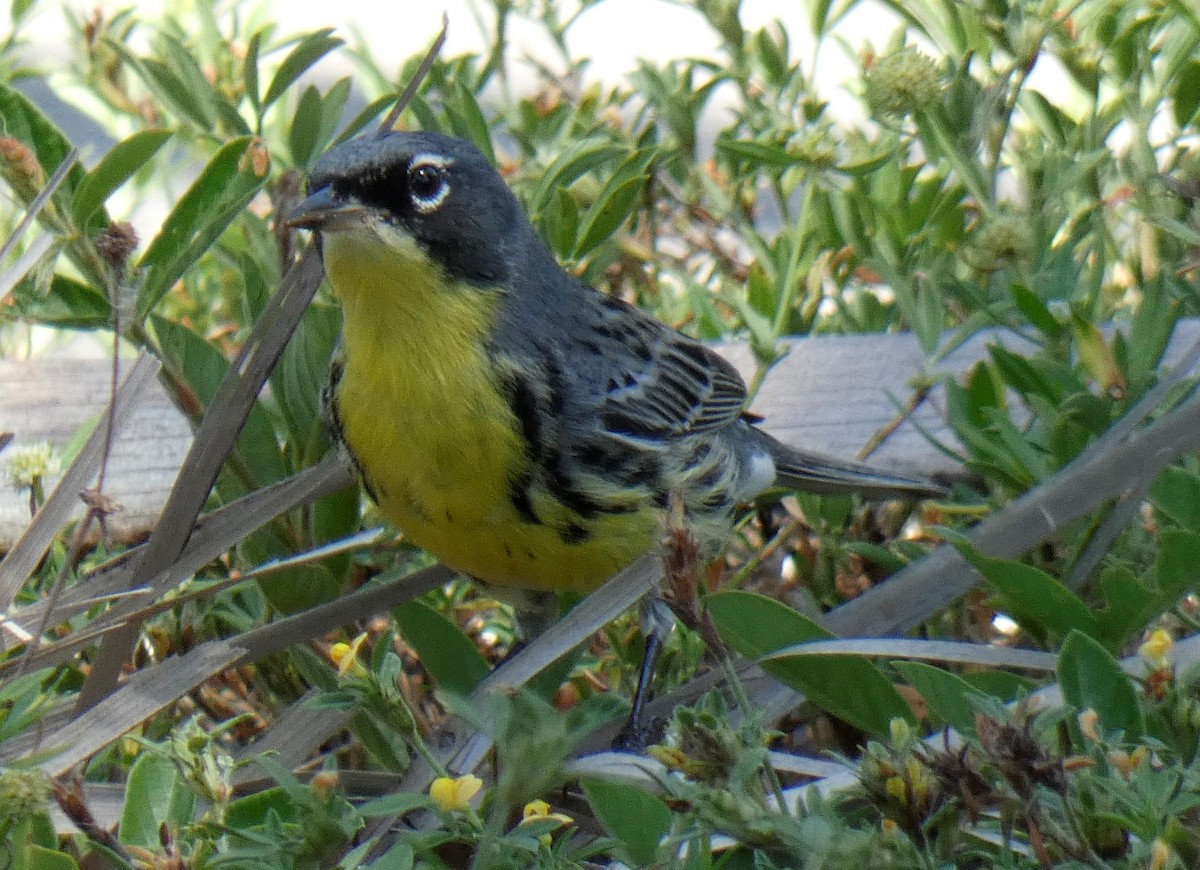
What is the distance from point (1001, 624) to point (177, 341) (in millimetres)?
1520

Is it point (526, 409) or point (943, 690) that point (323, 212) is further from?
point (943, 690)

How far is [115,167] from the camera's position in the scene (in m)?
2.55

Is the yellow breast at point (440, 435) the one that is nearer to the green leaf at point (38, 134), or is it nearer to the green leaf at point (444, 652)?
the green leaf at point (444, 652)

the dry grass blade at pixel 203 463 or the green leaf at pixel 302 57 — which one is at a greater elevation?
the green leaf at pixel 302 57

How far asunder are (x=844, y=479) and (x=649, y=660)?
71cm

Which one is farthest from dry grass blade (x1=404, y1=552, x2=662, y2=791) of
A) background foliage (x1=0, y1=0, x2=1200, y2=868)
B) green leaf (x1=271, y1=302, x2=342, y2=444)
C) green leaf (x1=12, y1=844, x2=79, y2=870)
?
green leaf (x1=271, y1=302, x2=342, y2=444)

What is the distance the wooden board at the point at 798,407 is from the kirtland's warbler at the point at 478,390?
189 mm

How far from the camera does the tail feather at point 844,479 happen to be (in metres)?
3.32

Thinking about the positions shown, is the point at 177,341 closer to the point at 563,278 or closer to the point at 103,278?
the point at 103,278

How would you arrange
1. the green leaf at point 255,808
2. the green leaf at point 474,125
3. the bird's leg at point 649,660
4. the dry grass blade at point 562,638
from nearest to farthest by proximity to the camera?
the green leaf at point 255,808 → the dry grass blade at point 562,638 → the bird's leg at point 649,660 → the green leaf at point 474,125

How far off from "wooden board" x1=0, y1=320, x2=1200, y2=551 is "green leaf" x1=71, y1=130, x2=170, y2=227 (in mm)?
831

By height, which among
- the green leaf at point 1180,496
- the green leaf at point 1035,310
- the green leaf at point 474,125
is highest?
the green leaf at point 474,125

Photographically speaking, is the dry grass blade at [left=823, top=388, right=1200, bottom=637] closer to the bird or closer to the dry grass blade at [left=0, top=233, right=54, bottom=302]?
the bird

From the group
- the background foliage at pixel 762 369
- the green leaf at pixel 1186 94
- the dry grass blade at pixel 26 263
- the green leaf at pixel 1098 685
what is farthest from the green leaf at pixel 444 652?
the green leaf at pixel 1186 94
